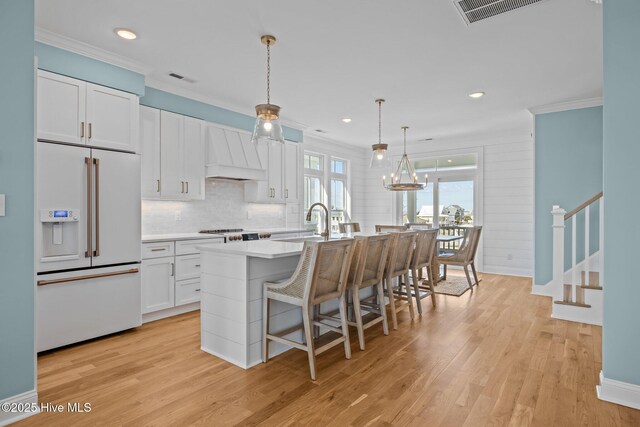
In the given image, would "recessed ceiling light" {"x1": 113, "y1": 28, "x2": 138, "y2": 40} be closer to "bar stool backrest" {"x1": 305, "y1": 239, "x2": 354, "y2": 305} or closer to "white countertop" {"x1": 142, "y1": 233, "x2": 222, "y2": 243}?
"white countertop" {"x1": 142, "y1": 233, "x2": 222, "y2": 243}

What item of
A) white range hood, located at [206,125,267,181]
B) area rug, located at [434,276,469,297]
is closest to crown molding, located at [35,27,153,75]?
white range hood, located at [206,125,267,181]

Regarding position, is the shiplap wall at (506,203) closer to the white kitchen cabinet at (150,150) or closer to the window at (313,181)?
the window at (313,181)

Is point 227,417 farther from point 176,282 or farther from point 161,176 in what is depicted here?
point 161,176

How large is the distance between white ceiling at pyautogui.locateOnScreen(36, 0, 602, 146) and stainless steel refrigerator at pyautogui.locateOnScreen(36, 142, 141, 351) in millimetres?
1157

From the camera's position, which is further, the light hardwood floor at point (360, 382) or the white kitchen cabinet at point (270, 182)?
the white kitchen cabinet at point (270, 182)

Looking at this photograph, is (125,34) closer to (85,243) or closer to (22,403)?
(85,243)

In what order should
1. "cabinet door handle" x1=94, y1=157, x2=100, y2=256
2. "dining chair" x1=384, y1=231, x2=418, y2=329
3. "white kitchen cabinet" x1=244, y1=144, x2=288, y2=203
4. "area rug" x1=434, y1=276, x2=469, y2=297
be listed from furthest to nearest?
"white kitchen cabinet" x1=244, y1=144, x2=288, y2=203
"area rug" x1=434, y1=276, x2=469, y2=297
"dining chair" x1=384, y1=231, x2=418, y2=329
"cabinet door handle" x1=94, y1=157, x2=100, y2=256

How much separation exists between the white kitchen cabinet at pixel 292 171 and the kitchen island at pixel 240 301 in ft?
10.2

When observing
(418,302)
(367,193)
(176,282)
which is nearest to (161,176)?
(176,282)

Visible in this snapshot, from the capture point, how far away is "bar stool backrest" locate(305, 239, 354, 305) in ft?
8.15

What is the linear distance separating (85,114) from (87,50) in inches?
24.0

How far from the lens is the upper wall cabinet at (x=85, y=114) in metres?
2.96

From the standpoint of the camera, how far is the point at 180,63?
3.62 metres

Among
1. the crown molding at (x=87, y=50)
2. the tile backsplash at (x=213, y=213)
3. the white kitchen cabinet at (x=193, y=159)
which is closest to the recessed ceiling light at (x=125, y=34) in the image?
the crown molding at (x=87, y=50)
